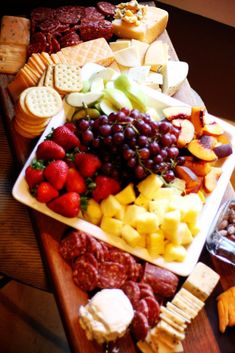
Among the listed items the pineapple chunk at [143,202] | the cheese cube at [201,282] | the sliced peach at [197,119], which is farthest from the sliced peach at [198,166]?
the cheese cube at [201,282]

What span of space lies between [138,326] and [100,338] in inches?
4.4

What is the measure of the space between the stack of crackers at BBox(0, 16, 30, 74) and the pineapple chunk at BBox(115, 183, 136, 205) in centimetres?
73

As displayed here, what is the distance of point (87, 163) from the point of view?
4.95ft

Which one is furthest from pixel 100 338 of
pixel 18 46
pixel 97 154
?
pixel 18 46

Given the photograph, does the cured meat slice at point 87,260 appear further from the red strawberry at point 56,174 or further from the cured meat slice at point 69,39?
the cured meat slice at point 69,39

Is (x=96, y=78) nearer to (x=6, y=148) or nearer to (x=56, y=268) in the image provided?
(x=6, y=148)

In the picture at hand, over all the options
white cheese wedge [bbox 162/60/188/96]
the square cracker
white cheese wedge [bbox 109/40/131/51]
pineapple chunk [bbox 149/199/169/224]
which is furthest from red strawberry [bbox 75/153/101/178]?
white cheese wedge [bbox 109/40/131/51]

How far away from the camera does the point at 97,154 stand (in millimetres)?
1556

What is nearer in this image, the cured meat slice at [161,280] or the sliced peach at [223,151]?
the cured meat slice at [161,280]

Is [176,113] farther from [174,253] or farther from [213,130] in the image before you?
[174,253]

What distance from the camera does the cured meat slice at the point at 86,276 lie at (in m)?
1.42

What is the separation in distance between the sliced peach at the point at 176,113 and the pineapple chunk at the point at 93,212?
43 centimetres

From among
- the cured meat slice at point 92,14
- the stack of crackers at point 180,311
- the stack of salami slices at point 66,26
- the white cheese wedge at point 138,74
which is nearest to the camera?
the stack of crackers at point 180,311

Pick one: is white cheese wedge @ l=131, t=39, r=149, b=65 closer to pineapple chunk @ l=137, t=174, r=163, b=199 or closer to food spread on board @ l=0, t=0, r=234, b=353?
food spread on board @ l=0, t=0, r=234, b=353
